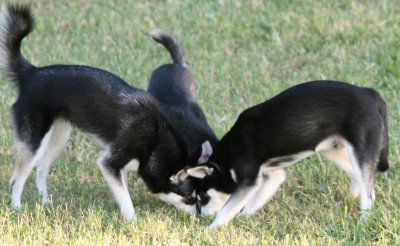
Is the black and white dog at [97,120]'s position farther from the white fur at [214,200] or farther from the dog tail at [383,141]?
the dog tail at [383,141]

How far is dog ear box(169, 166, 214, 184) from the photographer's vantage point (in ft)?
20.0

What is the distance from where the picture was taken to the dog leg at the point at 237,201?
6008 mm

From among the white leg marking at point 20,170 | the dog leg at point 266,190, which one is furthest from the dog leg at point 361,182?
the white leg marking at point 20,170

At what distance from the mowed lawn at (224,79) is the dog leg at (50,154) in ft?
0.36

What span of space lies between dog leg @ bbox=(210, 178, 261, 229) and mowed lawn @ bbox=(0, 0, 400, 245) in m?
0.10

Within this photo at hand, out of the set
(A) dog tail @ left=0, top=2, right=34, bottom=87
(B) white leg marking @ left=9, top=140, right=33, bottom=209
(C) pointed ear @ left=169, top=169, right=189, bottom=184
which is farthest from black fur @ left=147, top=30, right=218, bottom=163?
(A) dog tail @ left=0, top=2, right=34, bottom=87

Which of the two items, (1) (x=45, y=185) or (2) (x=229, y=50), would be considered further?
(2) (x=229, y=50)

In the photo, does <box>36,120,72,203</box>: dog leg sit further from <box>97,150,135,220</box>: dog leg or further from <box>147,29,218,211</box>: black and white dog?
<box>147,29,218,211</box>: black and white dog

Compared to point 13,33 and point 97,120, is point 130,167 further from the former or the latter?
point 13,33

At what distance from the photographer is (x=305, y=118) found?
598 cm

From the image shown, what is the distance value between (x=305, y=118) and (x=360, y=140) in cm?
43

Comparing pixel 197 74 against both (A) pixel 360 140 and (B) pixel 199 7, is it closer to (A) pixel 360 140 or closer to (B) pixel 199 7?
(B) pixel 199 7

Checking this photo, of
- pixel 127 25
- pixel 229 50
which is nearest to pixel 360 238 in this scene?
pixel 229 50

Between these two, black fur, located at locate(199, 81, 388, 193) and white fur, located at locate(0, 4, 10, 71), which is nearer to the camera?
black fur, located at locate(199, 81, 388, 193)
